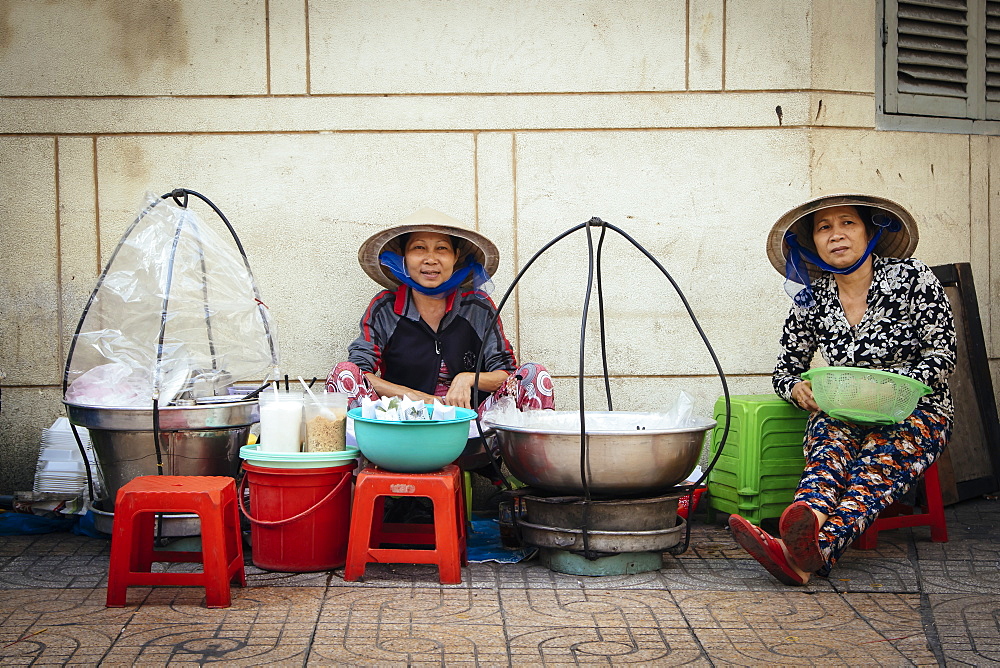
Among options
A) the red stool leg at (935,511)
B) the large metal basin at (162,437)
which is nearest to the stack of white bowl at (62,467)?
the large metal basin at (162,437)

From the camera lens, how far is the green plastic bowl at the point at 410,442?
299 centimetres

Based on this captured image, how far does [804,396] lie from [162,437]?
2.48 m

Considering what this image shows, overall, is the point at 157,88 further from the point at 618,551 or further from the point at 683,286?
the point at 618,551

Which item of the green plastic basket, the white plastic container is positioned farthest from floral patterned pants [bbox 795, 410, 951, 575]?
the white plastic container

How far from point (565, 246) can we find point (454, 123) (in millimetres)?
827

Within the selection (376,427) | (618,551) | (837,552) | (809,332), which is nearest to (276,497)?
(376,427)

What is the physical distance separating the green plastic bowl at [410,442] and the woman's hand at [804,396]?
1362mm

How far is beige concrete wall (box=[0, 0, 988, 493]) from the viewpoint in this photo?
4.34 metres

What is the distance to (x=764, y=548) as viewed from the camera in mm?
2893

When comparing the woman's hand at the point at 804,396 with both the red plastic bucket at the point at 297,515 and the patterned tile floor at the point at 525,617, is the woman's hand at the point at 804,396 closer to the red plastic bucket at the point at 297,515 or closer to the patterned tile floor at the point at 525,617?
the patterned tile floor at the point at 525,617

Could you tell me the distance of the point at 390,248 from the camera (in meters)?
3.96

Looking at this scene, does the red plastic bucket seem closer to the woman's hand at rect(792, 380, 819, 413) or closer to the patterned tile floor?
the patterned tile floor

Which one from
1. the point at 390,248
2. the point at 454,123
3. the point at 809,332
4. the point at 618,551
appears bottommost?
the point at 618,551

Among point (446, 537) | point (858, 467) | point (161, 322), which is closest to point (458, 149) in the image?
point (161, 322)
